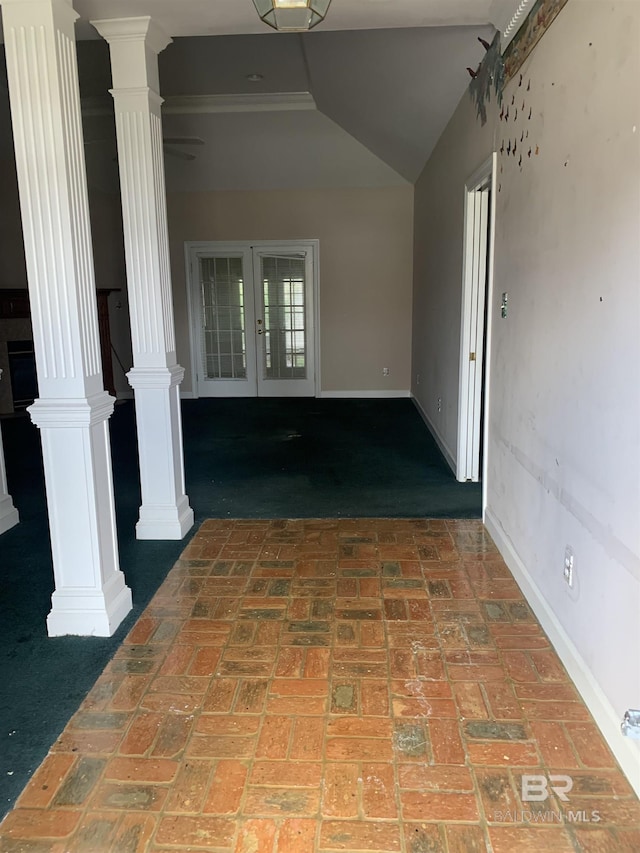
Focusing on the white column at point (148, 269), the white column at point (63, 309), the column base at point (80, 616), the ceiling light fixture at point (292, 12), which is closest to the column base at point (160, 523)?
the white column at point (148, 269)

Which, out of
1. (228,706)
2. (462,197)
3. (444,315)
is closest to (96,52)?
(462,197)

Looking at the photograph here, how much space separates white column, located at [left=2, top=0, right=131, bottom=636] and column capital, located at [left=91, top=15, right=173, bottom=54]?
71 cm

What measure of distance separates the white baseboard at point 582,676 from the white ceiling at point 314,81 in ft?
8.59

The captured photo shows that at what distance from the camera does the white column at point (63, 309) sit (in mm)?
2295

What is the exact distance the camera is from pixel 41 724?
206cm

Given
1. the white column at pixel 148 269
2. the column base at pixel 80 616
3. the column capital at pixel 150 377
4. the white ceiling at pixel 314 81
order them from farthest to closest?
the column capital at pixel 150 377, the white column at pixel 148 269, the white ceiling at pixel 314 81, the column base at pixel 80 616

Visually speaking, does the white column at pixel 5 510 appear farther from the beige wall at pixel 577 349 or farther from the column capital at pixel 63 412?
the beige wall at pixel 577 349

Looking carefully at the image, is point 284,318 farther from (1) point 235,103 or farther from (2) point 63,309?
(2) point 63,309

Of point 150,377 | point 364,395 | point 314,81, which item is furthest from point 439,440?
point 314,81

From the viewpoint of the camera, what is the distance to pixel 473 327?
4.35 meters

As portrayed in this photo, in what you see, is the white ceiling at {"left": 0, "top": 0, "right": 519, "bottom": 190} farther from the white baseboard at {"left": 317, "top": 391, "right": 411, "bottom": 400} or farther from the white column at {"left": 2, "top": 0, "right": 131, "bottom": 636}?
the white baseboard at {"left": 317, "top": 391, "right": 411, "bottom": 400}

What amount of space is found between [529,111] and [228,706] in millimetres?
2812

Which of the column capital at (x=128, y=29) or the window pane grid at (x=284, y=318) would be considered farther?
the window pane grid at (x=284, y=318)

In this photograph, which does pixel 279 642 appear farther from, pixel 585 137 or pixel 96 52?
pixel 96 52
